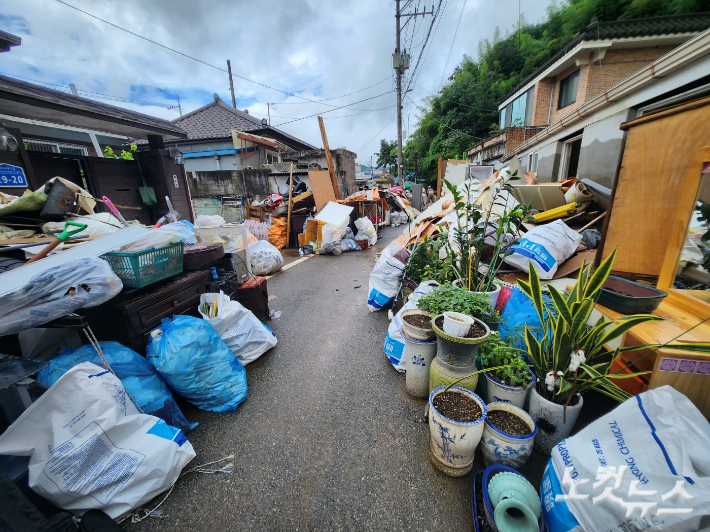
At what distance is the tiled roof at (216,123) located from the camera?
1319 centimetres

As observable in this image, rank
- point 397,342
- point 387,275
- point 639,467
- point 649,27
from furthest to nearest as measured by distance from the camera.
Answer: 1. point 649,27
2. point 387,275
3. point 397,342
4. point 639,467

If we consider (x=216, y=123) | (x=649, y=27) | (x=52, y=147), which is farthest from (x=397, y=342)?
(x=216, y=123)

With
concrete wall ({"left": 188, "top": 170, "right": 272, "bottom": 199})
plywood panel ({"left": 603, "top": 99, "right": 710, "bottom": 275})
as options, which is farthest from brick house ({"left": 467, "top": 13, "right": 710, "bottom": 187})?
concrete wall ({"left": 188, "top": 170, "right": 272, "bottom": 199})

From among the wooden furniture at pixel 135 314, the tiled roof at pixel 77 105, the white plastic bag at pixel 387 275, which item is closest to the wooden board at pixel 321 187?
the tiled roof at pixel 77 105

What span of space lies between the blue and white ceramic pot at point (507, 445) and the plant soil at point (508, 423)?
2cm

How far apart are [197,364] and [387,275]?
7.06ft

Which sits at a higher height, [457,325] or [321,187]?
[321,187]

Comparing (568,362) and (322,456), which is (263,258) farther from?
(568,362)

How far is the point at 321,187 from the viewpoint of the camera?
26.4ft

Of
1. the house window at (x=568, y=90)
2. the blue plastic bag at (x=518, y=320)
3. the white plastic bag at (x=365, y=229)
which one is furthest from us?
the house window at (x=568, y=90)

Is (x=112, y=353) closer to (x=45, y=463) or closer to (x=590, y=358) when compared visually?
(x=45, y=463)

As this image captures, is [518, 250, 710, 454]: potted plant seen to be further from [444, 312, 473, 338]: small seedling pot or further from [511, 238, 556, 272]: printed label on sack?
[511, 238, 556, 272]: printed label on sack

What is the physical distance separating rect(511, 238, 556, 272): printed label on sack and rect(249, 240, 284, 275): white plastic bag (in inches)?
160

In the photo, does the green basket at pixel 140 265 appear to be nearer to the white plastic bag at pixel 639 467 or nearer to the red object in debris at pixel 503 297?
the white plastic bag at pixel 639 467
